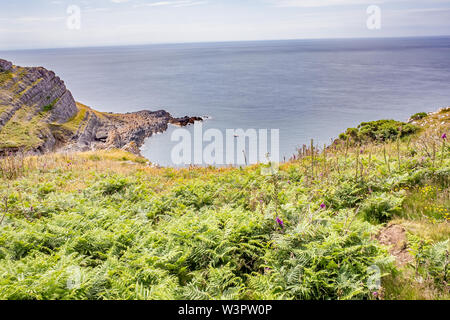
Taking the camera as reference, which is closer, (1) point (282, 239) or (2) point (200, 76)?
(1) point (282, 239)

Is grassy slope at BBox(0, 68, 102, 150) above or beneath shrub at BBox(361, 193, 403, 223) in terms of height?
above

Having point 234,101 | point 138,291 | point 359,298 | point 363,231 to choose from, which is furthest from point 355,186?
point 234,101

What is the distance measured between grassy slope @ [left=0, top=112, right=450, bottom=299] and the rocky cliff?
4159 centimetres

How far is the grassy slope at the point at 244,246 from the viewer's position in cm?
394

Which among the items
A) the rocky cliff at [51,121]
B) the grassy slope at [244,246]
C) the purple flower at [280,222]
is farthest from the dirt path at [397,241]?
the rocky cliff at [51,121]

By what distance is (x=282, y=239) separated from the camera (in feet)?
15.2

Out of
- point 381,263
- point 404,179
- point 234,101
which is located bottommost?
point 381,263

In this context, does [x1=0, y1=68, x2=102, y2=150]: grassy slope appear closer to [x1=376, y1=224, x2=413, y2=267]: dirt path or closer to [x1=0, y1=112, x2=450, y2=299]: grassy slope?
[x1=0, y1=112, x2=450, y2=299]: grassy slope

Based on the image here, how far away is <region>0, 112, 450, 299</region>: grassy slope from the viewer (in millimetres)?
3936

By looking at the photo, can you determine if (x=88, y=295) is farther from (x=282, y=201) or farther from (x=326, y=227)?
(x=282, y=201)

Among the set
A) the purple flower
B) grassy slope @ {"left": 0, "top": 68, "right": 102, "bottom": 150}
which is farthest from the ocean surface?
the purple flower

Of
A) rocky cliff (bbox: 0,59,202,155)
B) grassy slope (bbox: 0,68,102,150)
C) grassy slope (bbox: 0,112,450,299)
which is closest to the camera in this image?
grassy slope (bbox: 0,112,450,299)

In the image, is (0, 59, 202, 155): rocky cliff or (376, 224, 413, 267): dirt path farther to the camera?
(0, 59, 202, 155): rocky cliff

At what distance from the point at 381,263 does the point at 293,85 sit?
117118 mm
